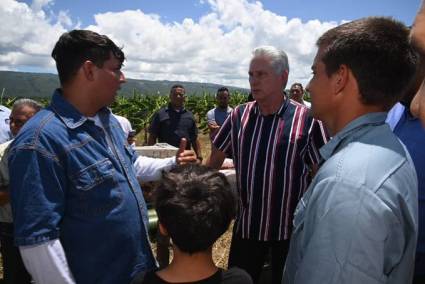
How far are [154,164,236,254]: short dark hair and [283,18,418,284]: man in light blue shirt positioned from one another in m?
0.31

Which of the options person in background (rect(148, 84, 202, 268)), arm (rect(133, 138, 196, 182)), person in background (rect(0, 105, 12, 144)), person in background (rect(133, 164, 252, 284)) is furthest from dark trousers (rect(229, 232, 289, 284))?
person in background (rect(148, 84, 202, 268))

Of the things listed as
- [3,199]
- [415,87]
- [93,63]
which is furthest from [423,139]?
[3,199]

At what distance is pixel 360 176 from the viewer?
110 cm

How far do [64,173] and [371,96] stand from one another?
130cm

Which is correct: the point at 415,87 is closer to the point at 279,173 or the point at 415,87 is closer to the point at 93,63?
the point at 279,173

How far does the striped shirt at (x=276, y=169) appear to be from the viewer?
2725 mm

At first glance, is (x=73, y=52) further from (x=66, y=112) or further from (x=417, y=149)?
(x=417, y=149)

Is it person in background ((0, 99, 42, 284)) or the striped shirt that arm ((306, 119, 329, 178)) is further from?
person in background ((0, 99, 42, 284))

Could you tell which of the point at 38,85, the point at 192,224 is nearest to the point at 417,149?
the point at 192,224

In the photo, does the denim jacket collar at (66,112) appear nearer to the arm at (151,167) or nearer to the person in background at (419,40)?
the arm at (151,167)

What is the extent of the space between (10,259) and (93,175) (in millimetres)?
2108

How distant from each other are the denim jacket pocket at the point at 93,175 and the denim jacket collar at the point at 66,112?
209mm

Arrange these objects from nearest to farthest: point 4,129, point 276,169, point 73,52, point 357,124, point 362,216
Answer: point 362,216 → point 357,124 → point 73,52 → point 276,169 → point 4,129

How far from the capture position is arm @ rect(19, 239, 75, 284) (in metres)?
1.55
